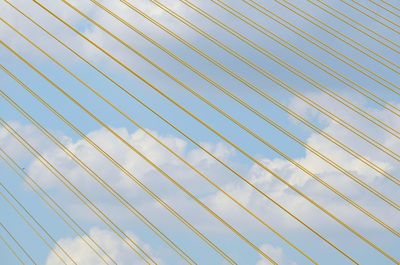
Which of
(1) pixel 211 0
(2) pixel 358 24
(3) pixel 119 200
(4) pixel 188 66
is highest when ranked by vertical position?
(2) pixel 358 24

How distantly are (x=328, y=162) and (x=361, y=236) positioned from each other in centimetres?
182

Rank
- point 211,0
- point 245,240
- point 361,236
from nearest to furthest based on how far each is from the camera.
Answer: point 361,236
point 245,240
point 211,0

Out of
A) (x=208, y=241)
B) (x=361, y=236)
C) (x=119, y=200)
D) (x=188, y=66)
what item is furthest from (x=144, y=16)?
(x=361, y=236)

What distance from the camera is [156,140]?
7.93m

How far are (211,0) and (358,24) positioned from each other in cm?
197

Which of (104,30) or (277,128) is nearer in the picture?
(104,30)

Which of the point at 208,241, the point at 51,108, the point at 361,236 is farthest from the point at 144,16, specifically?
the point at 361,236

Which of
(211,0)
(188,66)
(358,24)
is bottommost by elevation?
(188,66)

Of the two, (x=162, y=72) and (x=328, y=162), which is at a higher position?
(x=328, y=162)

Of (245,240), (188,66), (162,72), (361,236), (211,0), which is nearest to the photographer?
(361,236)

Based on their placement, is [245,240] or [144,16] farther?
[144,16]

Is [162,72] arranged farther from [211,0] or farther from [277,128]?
[211,0]

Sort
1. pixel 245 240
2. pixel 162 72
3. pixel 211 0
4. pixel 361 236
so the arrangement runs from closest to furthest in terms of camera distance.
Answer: pixel 361 236 → pixel 245 240 → pixel 162 72 → pixel 211 0

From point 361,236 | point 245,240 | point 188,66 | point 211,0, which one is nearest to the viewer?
point 361,236
